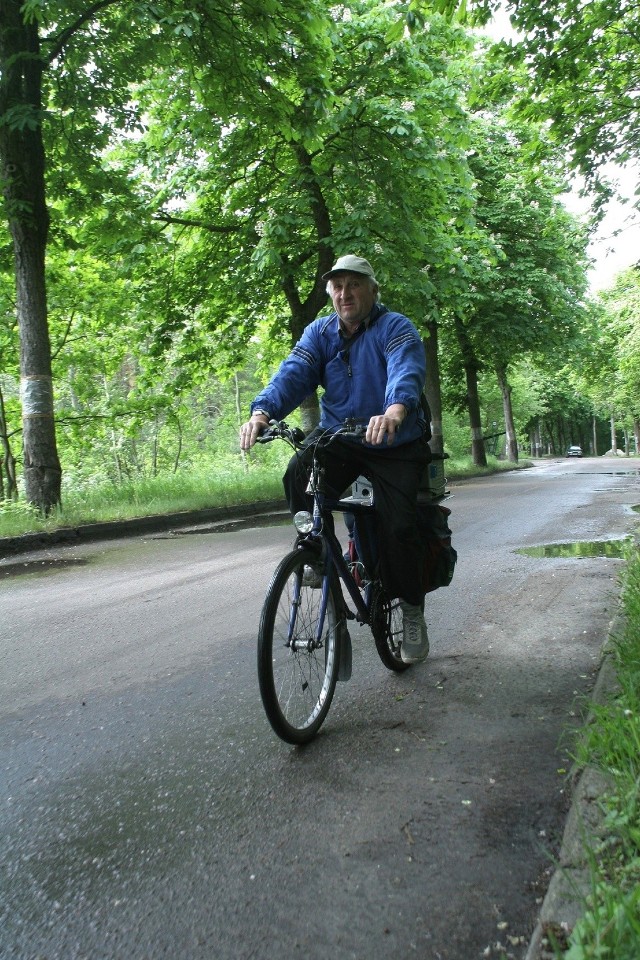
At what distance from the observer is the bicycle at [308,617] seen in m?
3.07

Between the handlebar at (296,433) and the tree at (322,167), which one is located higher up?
the tree at (322,167)

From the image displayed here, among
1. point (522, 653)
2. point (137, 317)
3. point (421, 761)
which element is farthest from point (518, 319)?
point (421, 761)

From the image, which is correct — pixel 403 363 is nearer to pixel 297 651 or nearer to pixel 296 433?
pixel 296 433

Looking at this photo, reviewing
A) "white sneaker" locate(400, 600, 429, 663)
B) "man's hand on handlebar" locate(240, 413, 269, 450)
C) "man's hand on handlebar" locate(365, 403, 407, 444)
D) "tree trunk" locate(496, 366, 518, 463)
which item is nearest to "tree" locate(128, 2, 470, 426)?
"man's hand on handlebar" locate(240, 413, 269, 450)

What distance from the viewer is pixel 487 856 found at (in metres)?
2.33

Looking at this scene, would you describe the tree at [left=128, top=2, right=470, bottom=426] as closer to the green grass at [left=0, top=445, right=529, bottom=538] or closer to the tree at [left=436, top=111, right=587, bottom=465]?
the green grass at [left=0, top=445, right=529, bottom=538]

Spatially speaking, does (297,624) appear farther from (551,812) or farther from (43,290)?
(43,290)

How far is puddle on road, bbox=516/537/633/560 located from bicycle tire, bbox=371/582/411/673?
4.01 m

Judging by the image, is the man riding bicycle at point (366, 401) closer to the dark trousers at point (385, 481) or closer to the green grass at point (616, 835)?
the dark trousers at point (385, 481)

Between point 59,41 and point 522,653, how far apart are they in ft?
34.0

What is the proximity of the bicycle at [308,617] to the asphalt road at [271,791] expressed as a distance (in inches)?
7.0

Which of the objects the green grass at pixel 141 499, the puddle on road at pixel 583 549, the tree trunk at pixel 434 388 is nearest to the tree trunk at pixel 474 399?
the tree trunk at pixel 434 388

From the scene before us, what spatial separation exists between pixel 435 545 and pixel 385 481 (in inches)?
25.3

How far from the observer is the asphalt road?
6.73 feet
